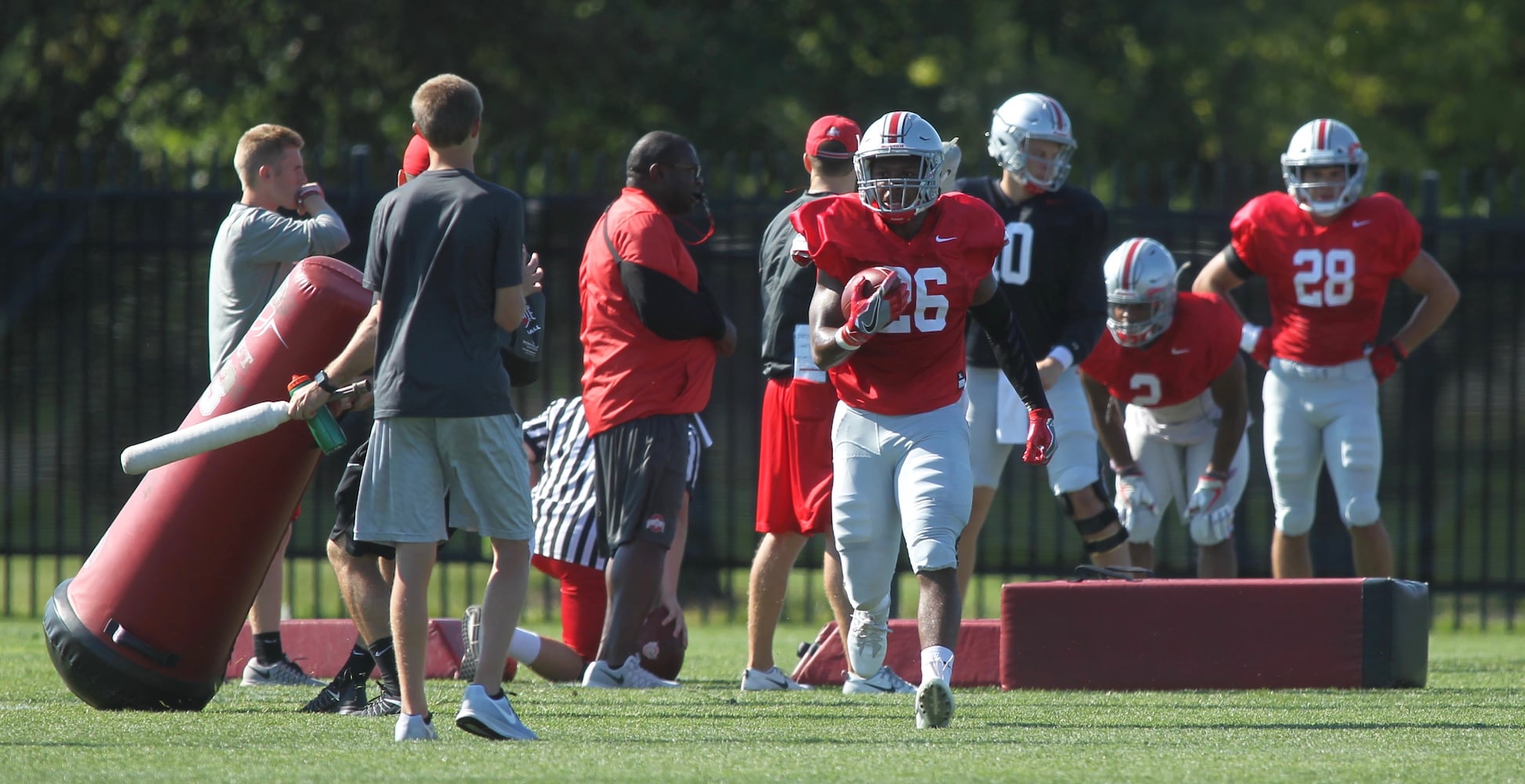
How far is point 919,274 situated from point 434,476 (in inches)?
57.9

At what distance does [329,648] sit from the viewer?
6574 mm

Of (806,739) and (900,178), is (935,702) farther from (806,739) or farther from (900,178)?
(900,178)

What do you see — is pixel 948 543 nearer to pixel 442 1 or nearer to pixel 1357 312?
pixel 1357 312

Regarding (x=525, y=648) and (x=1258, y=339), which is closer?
(x=525, y=648)

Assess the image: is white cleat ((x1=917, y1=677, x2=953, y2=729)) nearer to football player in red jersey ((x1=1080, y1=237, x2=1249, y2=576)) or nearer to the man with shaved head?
the man with shaved head

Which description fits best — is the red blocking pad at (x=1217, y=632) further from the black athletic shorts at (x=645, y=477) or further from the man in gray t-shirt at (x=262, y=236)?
the man in gray t-shirt at (x=262, y=236)

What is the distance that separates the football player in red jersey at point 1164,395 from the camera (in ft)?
23.9

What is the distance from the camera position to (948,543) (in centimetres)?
507

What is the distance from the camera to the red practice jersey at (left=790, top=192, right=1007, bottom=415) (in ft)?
16.8

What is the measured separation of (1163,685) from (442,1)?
10.0 metres

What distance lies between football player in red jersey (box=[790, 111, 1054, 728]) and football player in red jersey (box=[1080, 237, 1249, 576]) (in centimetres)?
208

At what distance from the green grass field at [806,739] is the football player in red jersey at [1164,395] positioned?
4.77 feet

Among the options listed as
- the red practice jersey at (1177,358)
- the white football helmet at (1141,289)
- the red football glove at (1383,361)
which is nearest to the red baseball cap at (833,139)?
the white football helmet at (1141,289)

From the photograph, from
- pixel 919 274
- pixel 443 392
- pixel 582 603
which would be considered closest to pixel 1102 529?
pixel 582 603
